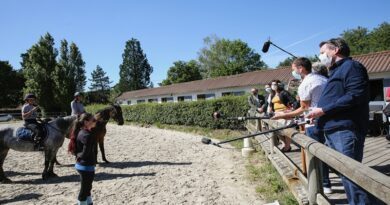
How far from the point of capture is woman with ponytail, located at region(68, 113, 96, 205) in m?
4.89

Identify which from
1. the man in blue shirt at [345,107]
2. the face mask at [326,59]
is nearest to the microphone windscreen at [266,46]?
the face mask at [326,59]

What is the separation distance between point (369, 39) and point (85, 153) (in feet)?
187

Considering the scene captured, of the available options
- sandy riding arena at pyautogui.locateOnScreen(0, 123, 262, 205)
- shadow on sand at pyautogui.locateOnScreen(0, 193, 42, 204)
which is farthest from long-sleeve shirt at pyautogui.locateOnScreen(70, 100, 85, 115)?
shadow on sand at pyautogui.locateOnScreen(0, 193, 42, 204)

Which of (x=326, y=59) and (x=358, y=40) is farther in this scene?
(x=358, y=40)

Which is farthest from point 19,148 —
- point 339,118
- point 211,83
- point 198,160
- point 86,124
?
point 211,83

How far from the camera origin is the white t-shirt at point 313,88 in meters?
4.00

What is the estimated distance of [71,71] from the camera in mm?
52969

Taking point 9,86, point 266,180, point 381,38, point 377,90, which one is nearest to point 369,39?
point 381,38

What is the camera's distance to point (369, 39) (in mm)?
51562

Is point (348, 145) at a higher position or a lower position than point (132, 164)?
higher

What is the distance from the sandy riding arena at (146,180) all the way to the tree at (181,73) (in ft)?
166

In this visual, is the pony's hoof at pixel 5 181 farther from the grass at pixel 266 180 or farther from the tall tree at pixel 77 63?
the tall tree at pixel 77 63

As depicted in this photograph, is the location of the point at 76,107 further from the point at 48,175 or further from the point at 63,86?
the point at 63,86

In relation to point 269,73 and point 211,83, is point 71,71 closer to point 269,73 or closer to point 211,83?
point 211,83
